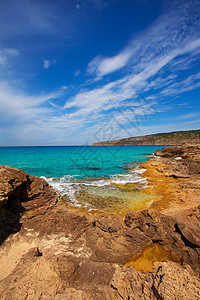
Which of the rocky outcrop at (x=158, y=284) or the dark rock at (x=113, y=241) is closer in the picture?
the rocky outcrop at (x=158, y=284)

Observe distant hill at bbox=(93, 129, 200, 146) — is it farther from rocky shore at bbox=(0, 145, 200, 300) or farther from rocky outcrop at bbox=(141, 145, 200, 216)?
rocky shore at bbox=(0, 145, 200, 300)

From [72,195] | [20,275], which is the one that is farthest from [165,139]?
[20,275]

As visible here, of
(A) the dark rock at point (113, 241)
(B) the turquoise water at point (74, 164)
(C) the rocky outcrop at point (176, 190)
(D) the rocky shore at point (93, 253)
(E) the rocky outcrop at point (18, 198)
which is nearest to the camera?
(D) the rocky shore at point (93, 253)

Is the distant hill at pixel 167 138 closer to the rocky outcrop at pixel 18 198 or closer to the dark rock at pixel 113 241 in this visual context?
the rocky outcrop at pixel 18 198

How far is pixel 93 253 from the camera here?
4145mm

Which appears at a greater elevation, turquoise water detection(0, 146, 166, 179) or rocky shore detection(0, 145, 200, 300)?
rocky shore detection(0, 145, 200, 300)

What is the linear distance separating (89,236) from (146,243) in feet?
6.40

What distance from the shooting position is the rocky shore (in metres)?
2.69

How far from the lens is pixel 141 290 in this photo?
2717 millimetres

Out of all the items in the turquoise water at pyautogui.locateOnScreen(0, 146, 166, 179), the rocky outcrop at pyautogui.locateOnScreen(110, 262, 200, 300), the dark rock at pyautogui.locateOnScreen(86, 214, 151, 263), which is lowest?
the turquoise water at pyautogui.locateOnScreen(0, 146, 166, 179)

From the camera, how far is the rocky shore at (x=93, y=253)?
8.83 ft

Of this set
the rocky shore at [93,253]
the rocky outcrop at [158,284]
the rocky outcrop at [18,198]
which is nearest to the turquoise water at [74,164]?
the rocky outcrop at [18,198]

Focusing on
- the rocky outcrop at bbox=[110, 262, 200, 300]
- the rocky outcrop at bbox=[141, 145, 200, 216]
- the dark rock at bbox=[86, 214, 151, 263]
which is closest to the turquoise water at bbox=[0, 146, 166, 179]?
the rocky outcrop at bbox=[141, 145, 200, 216]

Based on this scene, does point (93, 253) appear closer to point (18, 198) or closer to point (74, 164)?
point (18, 198)
